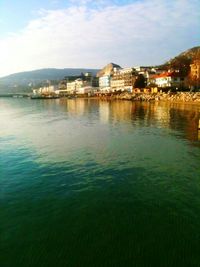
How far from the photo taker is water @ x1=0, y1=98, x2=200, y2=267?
10516 millimetres

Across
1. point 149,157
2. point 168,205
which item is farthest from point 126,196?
point 149,157

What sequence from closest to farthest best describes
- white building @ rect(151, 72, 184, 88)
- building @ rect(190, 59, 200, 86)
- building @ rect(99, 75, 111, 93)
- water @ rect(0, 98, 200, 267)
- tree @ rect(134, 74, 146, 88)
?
water @ rect(0, 98, 200, 267) < building @ rect(190, 59, 200, 86) < white building @ rect(151, 72, 184, 88) < tree @ rect(134, 74, 146, 88) < building @ rect(99, 75, 111, 93)

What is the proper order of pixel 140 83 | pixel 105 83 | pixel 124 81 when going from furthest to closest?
1. pixel 105 83
2. pixel 124 81
3. pixel 140 83

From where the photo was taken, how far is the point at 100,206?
14219 mm

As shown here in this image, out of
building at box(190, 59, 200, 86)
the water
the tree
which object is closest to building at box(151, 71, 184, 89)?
building at box(190, 59, 200, 86)

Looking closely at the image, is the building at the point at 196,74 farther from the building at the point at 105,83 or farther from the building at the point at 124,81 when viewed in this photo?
the building at the point at 105,83

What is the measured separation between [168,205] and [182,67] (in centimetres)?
11630

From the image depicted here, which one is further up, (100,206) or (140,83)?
(140,83)

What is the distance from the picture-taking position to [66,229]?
477 inches

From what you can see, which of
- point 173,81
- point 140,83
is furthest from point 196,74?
point 140,83

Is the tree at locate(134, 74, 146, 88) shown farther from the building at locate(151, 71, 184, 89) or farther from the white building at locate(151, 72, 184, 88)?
the white building at locate(151, 72, 184, 88)

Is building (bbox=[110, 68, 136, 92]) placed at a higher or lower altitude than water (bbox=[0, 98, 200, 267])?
higher

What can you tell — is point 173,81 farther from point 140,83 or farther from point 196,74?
point 140,83

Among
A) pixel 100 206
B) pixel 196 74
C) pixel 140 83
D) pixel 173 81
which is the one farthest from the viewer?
pixel 140 83
